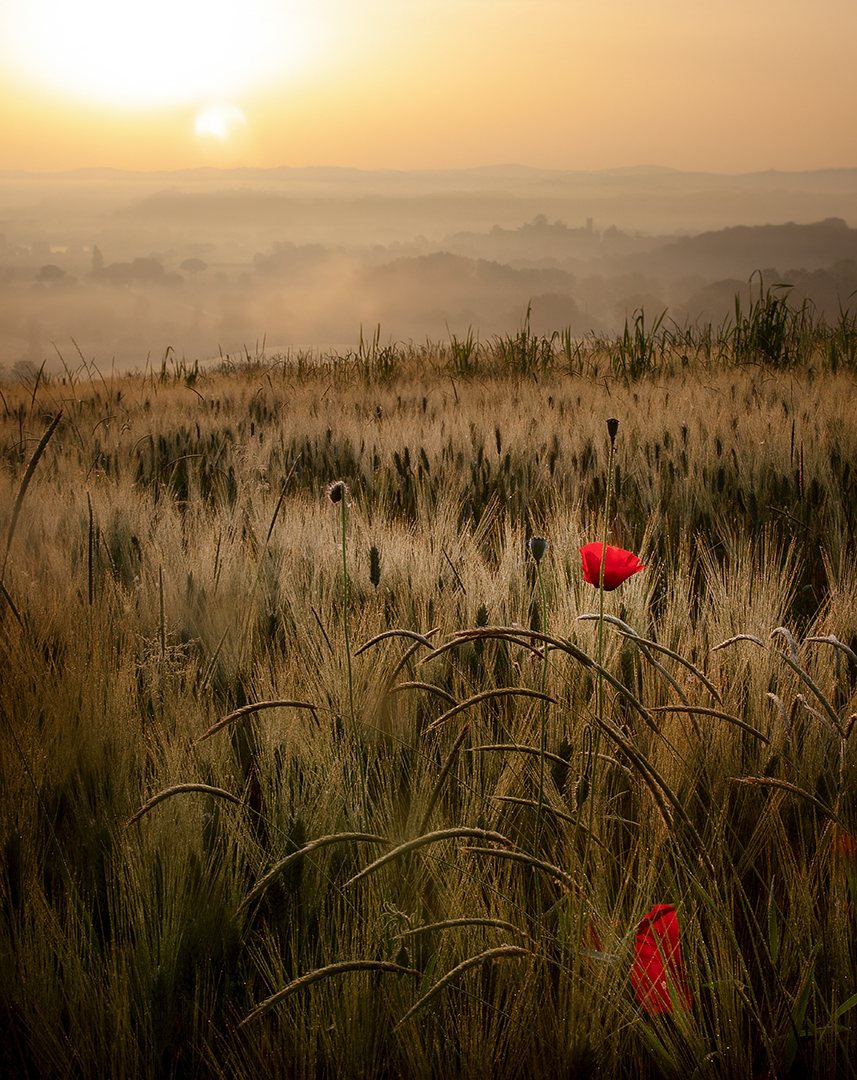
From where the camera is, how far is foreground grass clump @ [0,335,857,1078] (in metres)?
0.67

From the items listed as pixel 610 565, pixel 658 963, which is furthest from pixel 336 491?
pixel 658 963

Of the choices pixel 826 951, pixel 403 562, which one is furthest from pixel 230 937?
pixel 403 562

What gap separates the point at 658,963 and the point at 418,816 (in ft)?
1.02

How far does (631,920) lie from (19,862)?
68cm

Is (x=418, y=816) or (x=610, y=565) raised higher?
(x=610, y=565)

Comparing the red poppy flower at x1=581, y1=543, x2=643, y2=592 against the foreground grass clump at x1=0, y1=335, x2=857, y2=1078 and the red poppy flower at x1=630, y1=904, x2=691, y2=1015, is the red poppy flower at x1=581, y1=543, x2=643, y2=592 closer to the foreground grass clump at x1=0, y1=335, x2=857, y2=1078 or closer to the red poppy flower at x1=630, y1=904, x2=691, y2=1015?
the foreground grass clump at x1=0, y1=335, x2=857, y2=1078

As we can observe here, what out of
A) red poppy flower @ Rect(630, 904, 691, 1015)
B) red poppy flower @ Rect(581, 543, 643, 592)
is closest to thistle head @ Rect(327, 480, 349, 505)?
red poppy flower @ Rect(581, 543, 643, 592)

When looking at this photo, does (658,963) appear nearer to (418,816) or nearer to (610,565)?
(418,816)

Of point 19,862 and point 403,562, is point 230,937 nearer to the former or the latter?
point 19,862

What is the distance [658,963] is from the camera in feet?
2.25

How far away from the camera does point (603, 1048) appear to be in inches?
26.4

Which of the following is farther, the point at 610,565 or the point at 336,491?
the point at 610,565

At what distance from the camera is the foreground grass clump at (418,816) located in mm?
667

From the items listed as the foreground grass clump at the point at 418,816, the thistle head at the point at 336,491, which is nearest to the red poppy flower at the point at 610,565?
the foreground grass clump at the point at 418,816
